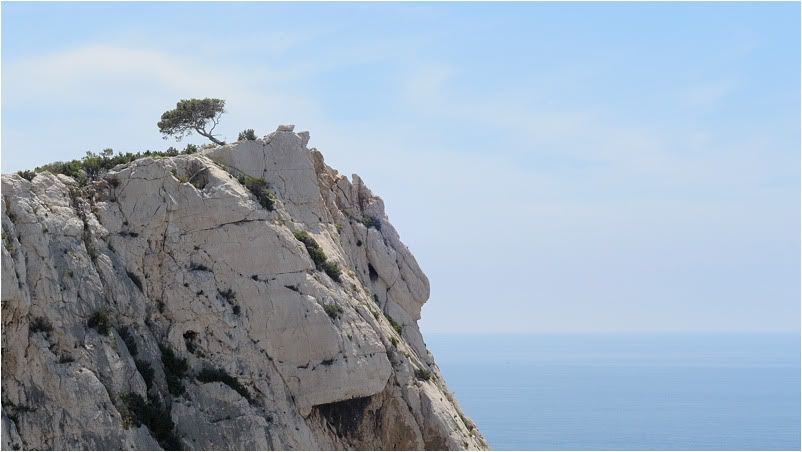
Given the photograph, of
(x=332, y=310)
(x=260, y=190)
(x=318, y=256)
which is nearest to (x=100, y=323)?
(x=332, y=310)

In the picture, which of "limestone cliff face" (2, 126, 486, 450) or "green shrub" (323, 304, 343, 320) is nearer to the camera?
"limestone cliff face" (2, 126, 486, 450)

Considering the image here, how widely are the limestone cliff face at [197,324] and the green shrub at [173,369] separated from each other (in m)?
0.05

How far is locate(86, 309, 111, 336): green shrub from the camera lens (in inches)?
1452

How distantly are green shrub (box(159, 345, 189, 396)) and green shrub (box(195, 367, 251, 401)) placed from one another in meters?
0.61

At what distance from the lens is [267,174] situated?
147ft

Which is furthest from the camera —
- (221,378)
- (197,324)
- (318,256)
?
(318,256)

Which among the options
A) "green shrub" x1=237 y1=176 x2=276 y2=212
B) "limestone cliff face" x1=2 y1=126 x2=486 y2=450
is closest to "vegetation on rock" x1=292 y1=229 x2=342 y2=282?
"limestone cliff face" x1=2 y1=126 x2=486 y2=450

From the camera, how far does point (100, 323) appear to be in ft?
121

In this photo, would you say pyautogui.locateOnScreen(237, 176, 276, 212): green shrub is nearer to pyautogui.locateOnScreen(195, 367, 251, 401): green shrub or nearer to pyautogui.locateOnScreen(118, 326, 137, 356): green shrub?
pyautogui.locateOnScreen(195, 367, 251, 401): green shrub

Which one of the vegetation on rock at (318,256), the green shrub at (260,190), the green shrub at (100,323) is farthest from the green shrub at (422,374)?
the green shrub at (100,323)

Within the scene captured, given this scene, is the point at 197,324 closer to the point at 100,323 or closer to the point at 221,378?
the point at 221,378

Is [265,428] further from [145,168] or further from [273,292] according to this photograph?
[145,168]

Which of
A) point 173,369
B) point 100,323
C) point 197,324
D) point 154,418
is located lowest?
point 154,418

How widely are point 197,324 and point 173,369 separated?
1.95 m
